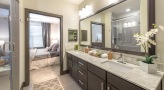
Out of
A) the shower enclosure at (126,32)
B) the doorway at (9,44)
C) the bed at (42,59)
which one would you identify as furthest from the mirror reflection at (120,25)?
the bed at (42,59)

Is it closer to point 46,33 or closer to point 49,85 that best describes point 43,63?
point 49,85

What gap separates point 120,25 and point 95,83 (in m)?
1.20

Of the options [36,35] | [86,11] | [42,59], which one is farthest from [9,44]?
[36,35]

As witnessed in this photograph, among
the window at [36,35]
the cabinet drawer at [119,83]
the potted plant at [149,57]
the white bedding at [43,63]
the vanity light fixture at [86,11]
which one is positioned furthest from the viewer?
the window at [36,35]

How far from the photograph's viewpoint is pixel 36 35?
240 inches

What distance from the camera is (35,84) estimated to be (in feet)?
8.28

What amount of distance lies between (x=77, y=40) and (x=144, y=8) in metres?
2.43

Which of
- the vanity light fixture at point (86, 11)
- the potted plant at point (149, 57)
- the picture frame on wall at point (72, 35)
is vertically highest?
the vanity light fixture at point (86, 11)

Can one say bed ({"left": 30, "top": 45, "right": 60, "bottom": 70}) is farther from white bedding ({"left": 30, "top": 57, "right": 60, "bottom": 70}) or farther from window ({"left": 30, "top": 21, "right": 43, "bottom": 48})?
window ({"left": 30, "top": 21, "right": 43, "bottom": 48})

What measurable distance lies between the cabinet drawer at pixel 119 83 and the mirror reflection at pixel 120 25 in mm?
667

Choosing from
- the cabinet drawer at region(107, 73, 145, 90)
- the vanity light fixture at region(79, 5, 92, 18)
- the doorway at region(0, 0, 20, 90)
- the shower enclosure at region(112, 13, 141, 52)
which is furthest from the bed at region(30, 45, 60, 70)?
the cabinet drawer at region(107, 73, 145, 90)

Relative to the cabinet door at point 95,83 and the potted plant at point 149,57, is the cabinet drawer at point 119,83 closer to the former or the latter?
the cabinet door at point 95,83

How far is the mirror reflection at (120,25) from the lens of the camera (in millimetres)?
1464

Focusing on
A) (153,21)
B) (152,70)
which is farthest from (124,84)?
(153,21)
